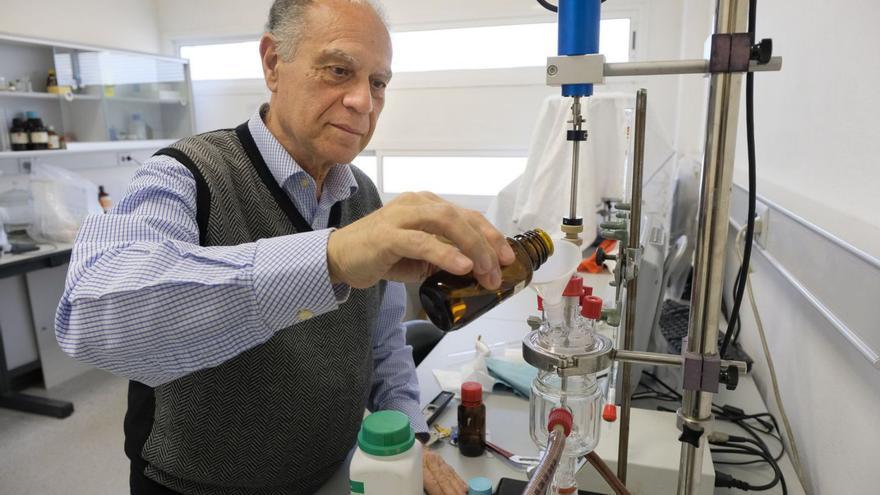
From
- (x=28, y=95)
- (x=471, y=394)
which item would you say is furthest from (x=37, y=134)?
(x=471, y=394)

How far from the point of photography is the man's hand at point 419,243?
53 centimetres

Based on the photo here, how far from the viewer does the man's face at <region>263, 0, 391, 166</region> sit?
0.98 meters

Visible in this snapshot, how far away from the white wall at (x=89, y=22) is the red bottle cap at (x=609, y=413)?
3.95 m

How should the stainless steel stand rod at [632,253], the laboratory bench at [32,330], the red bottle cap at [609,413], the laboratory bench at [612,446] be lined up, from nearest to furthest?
the stainless steel stand rod at [632,253], the laboratory bench at [612,446], the red bottle cap at [609,413], the laboratory bench at [32,330]

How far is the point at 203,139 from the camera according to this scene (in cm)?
99

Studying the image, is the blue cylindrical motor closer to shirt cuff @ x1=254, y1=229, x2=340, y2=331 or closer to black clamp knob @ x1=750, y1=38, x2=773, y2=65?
black clamp knob @ x1=750, y1=38, x2=773, y2=65

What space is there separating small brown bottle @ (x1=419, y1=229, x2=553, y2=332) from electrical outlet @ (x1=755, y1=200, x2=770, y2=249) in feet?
3.64

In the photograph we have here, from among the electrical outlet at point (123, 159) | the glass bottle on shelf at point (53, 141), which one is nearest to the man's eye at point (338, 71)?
the glass bottle on shelf at point (53, 141)

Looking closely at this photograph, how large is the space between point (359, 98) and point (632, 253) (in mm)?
543

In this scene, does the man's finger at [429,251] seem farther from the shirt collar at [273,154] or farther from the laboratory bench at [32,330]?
the laboratory bench at [32,330]

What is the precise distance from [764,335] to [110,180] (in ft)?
14.0

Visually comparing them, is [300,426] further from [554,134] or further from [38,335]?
[38,335]

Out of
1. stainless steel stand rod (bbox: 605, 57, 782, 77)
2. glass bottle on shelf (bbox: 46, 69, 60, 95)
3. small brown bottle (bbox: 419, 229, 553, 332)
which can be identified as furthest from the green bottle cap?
glass bottle on shelf (bbox: 46, 69, 60, 95)

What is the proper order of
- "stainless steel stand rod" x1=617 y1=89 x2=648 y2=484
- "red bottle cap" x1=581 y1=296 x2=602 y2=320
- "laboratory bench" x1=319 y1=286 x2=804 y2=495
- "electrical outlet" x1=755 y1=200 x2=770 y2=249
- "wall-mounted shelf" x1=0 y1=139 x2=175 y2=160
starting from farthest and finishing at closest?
"wall-mounted shelf" x1=0 y1=139 x2=175 y2=160 → "electrical outlet" x1=755 y1=200 x2=770 y2=249 → "laboratory bench" x1=319 y1=286 x2=804 y2=495 → "stainless steel stand rod" x1=617 y1=89 x2=648 y2=484 → "red bottle cap" x1=581 y1=296 x2=602 y2=320
